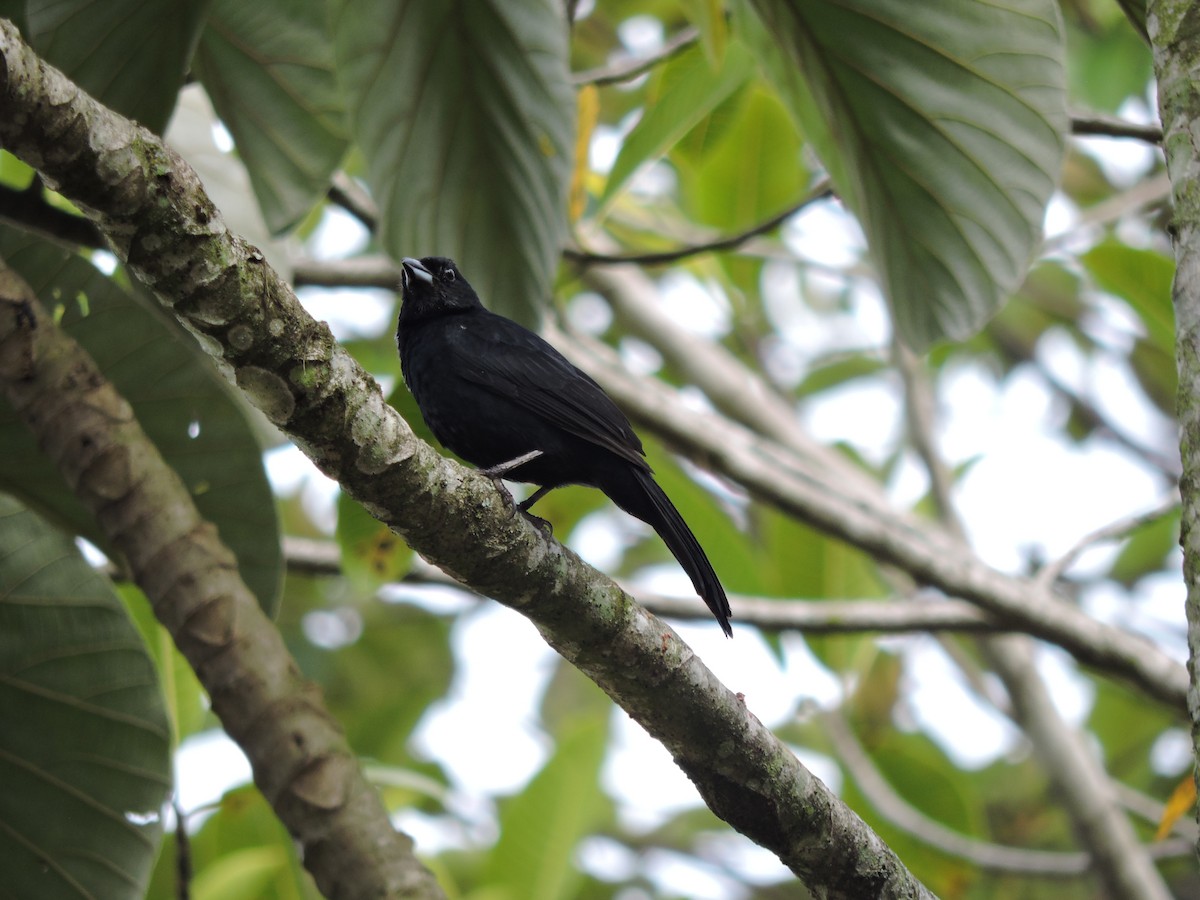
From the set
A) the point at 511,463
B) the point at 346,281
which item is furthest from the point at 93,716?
the point at 346,281

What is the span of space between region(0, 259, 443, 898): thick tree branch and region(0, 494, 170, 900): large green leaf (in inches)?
15.3

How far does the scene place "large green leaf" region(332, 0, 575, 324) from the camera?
2.94 meters

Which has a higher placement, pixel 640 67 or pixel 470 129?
pixel 640 67

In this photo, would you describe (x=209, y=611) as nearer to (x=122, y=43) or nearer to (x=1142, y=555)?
(x=122, y=43)

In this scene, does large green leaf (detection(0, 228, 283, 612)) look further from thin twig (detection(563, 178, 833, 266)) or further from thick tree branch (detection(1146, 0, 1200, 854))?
thick tree branch (detection(1146, 0, 1200, 854))

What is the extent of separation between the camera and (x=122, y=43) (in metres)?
2.68

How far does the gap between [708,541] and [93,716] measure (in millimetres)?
2307

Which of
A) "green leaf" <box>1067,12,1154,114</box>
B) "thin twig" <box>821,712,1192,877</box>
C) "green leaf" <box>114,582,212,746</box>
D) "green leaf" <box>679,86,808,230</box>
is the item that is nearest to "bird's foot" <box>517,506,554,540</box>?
"green leaf" <box>114,582,212,746</box>

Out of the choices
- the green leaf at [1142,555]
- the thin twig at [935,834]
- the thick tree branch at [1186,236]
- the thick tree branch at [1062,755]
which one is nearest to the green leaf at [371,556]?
the thick tree branch at [1186,236]

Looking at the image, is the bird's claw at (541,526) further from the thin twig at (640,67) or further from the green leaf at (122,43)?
the thin twig at (640,67)

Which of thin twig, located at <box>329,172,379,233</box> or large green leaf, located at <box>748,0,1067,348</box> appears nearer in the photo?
large green leaf, located at <box>748,0,1067,348</box>

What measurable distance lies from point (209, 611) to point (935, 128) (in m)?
1.97

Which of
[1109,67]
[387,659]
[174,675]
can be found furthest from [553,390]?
[387,659]

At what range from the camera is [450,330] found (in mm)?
3312
